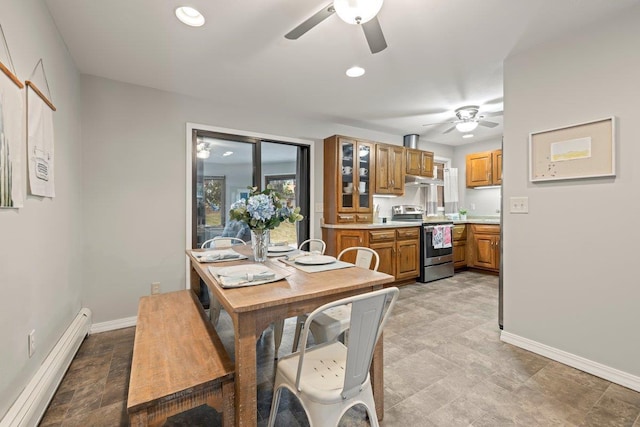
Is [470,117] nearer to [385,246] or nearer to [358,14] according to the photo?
[385,246]

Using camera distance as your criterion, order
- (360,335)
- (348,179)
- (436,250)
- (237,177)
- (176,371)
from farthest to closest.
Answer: (436,250) < (348,179) < (237,177) < (176,371) < (360,335)

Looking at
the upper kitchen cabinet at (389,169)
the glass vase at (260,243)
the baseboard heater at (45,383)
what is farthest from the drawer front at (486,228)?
the baseboard heater at (45,383)

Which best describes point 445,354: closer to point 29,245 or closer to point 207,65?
point 29,245

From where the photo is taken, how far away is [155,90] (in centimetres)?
298

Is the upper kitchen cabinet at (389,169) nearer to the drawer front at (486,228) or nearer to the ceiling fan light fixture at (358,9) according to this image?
the drawer front at (486,228)

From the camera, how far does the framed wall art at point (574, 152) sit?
6.30 ft

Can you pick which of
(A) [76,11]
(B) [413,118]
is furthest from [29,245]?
(B) [413,118]

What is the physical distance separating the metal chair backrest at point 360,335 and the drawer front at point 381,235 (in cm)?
269

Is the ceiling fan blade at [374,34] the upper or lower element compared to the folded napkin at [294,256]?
upper

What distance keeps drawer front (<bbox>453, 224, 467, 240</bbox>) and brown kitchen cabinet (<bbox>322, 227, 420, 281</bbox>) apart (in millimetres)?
1003

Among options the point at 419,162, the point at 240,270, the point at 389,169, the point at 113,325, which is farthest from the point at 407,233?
the point at 113,325

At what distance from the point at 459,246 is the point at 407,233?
1.43 m

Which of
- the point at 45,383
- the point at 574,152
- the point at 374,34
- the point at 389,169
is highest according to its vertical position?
the point at 374,34

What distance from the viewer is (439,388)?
5.95 ft
